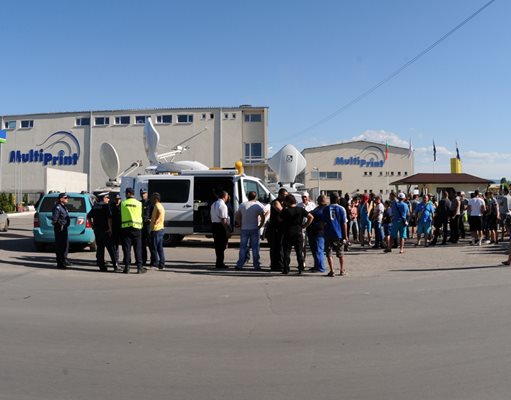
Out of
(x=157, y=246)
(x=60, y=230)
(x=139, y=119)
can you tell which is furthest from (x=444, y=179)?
(x=60, y=230)

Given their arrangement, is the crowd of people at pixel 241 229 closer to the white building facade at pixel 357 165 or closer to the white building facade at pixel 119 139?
the white building facade at pixel 119 139

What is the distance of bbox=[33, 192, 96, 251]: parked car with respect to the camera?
1440 centimetres

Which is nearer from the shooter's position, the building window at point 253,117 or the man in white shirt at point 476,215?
the man in white shirt at point 476,215

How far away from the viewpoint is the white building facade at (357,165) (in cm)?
5844

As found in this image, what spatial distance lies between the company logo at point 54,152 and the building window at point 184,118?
1031 cm

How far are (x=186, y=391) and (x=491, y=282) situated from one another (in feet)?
24.3

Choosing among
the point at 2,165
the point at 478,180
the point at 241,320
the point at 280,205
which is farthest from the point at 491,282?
the point at 2,165

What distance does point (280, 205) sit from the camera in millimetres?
11492

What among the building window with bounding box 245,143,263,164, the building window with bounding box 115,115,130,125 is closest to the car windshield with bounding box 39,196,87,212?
the building window with bounding box 245,143,263,164

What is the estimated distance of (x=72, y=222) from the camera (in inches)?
566

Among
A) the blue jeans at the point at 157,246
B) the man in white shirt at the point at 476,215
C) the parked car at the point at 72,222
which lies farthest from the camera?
the man in white shirt at the point at 476,215

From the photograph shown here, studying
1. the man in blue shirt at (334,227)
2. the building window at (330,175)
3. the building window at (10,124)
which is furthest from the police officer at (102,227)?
the building window at (330,175)

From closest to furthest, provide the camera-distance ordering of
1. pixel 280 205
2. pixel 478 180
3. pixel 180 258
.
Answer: pixel 280 205 → pixel 180 258 → pixel 478 180

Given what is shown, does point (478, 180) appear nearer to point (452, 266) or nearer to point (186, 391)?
point (452, 266)
